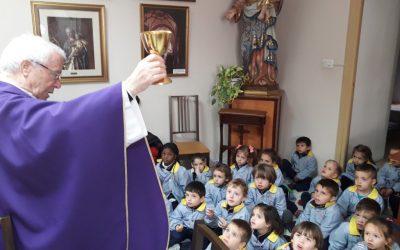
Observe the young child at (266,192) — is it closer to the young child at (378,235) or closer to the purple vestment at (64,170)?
the young child at (378,235)

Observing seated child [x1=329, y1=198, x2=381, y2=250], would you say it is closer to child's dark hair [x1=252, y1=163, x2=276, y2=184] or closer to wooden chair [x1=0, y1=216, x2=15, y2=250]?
child's dark hair [x1=252, y1=163, x2=276, y2=184]

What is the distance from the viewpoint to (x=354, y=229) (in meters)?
2.49

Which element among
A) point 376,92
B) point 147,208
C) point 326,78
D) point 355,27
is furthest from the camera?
point 376,92

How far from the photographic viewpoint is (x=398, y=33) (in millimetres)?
4613

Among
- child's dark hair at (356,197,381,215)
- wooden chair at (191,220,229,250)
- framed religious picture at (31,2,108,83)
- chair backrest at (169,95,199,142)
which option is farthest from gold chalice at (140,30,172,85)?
chair backrest at (169,95,199,142)

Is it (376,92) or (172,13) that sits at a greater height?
(172,13)

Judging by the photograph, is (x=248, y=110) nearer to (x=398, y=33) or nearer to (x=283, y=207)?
(x=283, y=207)

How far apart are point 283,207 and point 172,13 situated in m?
2.56

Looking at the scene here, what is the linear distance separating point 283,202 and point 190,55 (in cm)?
223

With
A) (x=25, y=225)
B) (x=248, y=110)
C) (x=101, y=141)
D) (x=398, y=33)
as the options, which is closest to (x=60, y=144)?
(x=101, y=141)

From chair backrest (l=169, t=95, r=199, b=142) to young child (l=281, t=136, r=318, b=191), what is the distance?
3.94 ft

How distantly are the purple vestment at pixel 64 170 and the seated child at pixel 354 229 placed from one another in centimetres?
189

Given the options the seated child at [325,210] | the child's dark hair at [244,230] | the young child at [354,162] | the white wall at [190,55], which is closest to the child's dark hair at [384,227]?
the seated child at [325,210]

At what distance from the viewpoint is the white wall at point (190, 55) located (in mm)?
4070
